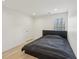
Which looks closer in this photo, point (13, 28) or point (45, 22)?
point (13, 28)

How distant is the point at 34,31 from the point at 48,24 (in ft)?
5.08

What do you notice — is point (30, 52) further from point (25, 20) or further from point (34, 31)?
point (34, 31)

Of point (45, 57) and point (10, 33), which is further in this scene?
point (10, 33)

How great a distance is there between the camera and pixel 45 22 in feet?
20.0

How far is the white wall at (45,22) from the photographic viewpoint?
548 cm

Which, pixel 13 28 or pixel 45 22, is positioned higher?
pixel 45 22

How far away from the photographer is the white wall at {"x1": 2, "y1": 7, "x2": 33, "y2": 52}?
3790 mm

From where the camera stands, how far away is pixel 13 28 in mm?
4426

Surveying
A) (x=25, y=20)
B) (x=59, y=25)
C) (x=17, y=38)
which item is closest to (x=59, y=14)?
Result: (x=59, y=25)

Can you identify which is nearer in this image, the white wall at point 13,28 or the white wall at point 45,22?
the white wall at point 13,28

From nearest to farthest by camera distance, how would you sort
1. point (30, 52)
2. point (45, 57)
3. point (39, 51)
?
point (45, 57)
point (39, 51)
point (30, 52)

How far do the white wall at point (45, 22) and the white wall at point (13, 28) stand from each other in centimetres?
95

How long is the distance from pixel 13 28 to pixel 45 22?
2673 mm

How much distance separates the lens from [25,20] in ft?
18.9
